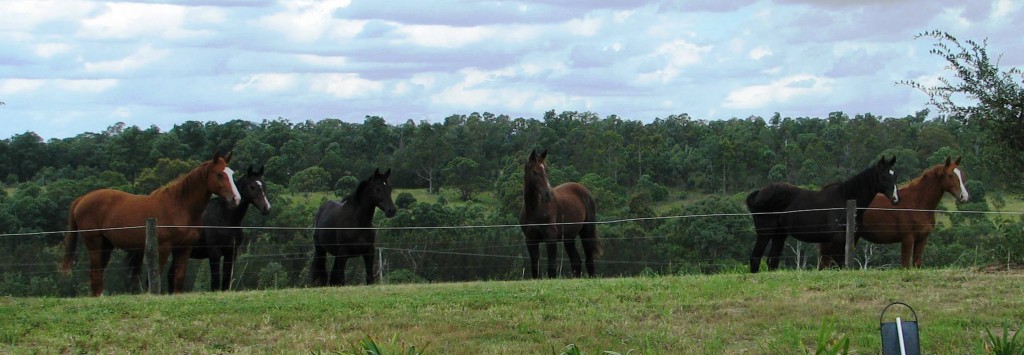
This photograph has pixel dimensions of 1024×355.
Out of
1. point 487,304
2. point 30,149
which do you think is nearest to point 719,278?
point 487,304

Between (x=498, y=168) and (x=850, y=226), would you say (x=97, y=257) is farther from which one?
(x=498, y=168)

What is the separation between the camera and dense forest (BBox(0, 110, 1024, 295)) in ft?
103

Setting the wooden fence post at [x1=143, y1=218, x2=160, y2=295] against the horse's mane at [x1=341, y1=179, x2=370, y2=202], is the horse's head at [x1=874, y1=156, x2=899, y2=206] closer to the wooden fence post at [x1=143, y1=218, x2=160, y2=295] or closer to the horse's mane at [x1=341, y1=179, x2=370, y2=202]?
the horse's mane at [x1=341, y1=179, x2=370, y2=202]

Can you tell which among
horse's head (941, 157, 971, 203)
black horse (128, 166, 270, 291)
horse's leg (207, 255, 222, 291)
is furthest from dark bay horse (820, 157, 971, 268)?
horse's leg (207, 255, 222, 291)

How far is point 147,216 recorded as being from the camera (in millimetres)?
13156

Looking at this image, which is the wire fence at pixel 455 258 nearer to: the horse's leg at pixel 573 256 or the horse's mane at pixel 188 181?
the horse's leg at pixel 573 256

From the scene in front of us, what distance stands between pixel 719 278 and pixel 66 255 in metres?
8.21

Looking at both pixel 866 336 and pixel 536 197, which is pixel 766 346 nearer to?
pixel 866 336

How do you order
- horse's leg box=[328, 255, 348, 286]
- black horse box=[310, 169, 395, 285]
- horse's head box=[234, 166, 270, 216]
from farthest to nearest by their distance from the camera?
horse's leg box=[328, 255, 348, 286]
black horse box=[310, 169, 395, 285]
horse's head box=[234, 166, 270, 216]

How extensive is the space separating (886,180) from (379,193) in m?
7.36

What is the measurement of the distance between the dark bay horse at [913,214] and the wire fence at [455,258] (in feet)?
0.51

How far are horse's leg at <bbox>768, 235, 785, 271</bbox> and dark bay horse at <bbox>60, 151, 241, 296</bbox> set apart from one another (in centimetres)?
768

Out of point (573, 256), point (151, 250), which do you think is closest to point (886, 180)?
point (573, 256)

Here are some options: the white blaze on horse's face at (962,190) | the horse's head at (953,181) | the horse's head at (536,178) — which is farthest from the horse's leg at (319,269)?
the white blaze on horse's face at (962,190)
